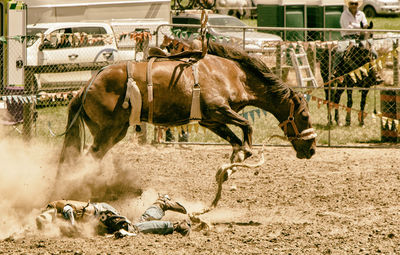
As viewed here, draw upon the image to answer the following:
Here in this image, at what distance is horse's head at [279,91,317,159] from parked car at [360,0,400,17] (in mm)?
24594

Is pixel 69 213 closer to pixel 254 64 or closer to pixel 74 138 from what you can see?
pixel 74 138

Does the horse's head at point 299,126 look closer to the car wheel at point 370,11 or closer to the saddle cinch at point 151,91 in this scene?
the saddle cinch at point 151,91

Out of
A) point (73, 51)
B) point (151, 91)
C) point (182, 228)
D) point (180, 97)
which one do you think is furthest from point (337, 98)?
point (182, 228)

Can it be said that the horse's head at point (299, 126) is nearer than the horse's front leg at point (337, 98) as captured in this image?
Yes

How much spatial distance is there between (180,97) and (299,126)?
5.13ft

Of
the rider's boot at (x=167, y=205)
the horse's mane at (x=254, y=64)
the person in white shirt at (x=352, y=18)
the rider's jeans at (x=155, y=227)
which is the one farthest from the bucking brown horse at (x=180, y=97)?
the person in white shirt at (x=352, y=18)

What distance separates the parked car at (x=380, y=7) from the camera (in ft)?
100

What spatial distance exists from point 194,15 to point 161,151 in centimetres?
1166

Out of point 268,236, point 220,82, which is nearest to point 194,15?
point 220,82

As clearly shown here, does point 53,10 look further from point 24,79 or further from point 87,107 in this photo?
point 87,107

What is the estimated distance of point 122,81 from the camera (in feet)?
22.8

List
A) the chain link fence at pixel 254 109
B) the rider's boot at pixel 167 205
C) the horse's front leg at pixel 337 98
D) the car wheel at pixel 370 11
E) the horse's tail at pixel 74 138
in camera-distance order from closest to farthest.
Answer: the rider's boot at pixel 167 205 < the horse's tail at pixel 74 138 < the chain link fence at pixel 254 109 < the horse's front leg at pixel 337 98 < the car wheel at pixel 370 11

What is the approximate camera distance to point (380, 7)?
3059 cm

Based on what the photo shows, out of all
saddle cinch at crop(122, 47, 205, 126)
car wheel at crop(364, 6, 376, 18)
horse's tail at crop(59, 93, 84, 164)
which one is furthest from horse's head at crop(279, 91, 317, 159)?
car wheel at crop(364, 6, 376, 18)
